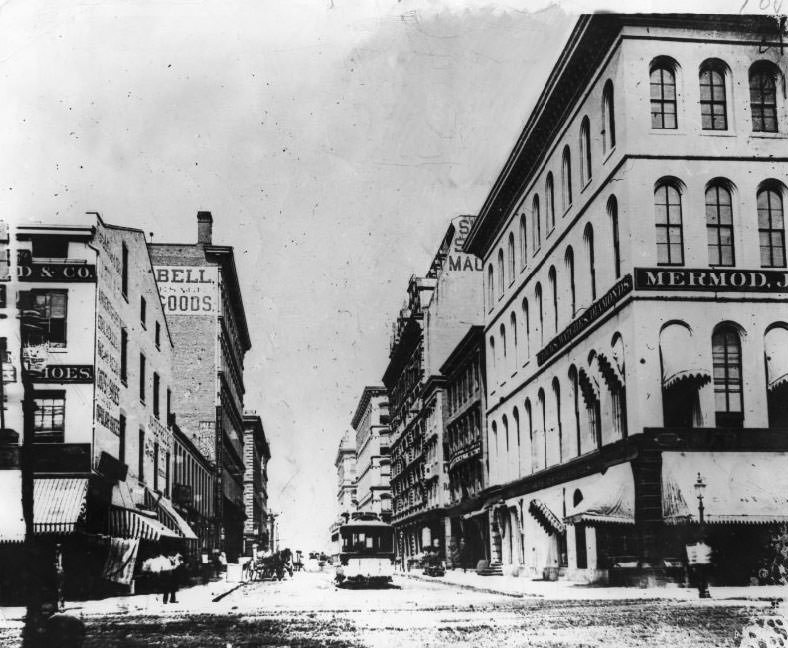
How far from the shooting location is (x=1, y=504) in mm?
19047

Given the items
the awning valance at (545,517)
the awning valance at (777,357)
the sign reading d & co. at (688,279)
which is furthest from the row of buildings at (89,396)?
the awning valance at (777,357)

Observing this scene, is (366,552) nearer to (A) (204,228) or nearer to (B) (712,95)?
(A) (204,228)

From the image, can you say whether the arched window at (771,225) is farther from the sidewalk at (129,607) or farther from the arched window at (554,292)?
the sidewalk at (129,607)

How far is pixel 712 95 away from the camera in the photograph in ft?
88.1

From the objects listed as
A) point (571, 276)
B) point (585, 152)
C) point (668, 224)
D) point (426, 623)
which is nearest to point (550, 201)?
point (571, 276)

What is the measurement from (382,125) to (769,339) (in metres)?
12.9

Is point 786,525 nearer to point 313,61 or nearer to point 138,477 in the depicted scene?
point 313,61

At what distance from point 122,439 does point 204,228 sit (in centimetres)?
744

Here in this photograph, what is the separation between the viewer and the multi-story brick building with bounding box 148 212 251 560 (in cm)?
4219

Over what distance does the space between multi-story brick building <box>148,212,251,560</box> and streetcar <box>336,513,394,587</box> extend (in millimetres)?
11069

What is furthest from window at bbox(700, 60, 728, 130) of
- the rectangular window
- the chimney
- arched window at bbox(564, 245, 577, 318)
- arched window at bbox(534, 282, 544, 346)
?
the rectangular window

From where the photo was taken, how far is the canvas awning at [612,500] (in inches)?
1075

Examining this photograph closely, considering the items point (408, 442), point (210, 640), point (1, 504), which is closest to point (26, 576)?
point (1, 504)

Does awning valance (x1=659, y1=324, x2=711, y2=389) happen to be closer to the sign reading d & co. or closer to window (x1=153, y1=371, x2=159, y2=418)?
the sign reading d & co.
